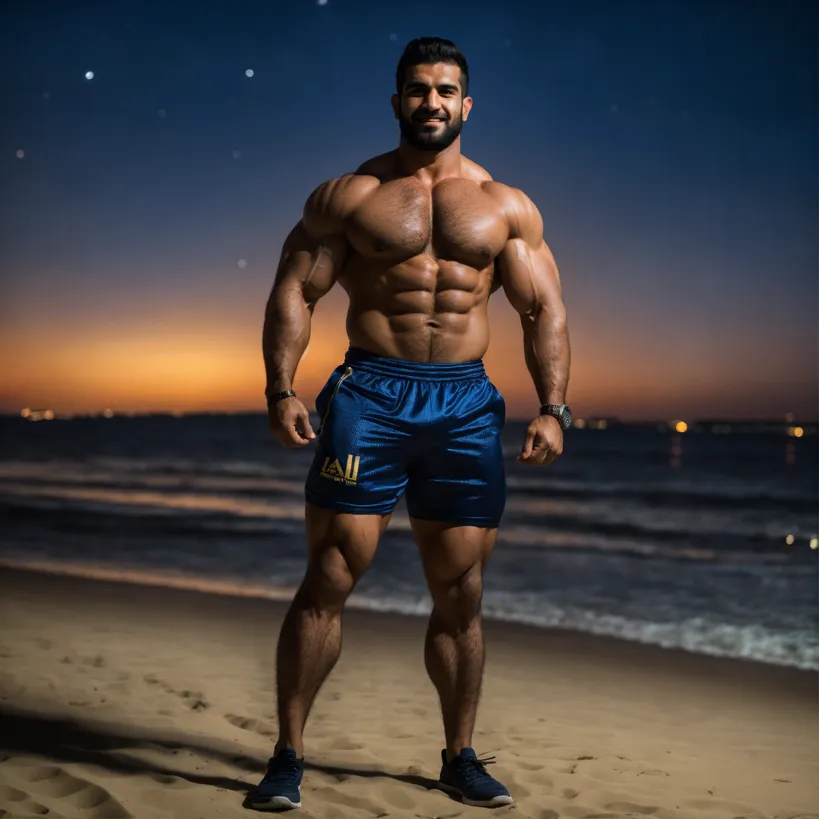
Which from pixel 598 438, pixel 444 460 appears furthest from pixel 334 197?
pixel 598 438

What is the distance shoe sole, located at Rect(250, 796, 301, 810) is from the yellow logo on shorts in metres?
1.05

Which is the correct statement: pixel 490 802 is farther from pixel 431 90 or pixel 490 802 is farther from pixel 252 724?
pixel 431 90

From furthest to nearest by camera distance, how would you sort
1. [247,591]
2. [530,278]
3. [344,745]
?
1. [247,591]
2. [344,745]
3. [530,278]

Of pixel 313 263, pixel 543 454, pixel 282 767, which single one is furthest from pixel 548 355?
pixel 282 767

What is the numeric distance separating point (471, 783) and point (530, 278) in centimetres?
178

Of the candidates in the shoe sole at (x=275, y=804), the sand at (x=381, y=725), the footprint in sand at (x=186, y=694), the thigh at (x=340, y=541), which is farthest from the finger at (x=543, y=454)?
the footprint in sand at (x=186, y=694)

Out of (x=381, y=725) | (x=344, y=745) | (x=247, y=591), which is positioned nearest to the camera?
(x=344, y=745)

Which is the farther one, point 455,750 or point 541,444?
point 455,750

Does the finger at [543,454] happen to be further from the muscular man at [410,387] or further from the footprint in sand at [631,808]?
the footprint in sand at [631,808]

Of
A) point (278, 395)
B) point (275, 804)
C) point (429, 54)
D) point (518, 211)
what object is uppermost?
point (429, 54)

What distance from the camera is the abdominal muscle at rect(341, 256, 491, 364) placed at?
3256 millimetres

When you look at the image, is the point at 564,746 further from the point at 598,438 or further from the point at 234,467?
the point at 598,438

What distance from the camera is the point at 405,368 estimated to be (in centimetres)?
328

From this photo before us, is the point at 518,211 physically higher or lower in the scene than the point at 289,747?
higher
